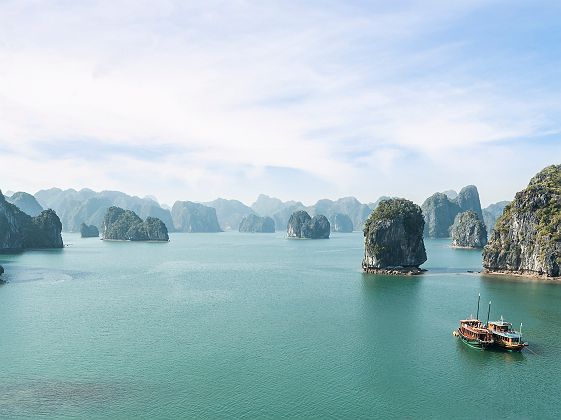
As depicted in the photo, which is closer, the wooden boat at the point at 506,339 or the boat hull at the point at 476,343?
the wooden boat at the point at 506,339

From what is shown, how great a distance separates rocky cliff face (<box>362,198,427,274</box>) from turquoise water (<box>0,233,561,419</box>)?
1054 inches

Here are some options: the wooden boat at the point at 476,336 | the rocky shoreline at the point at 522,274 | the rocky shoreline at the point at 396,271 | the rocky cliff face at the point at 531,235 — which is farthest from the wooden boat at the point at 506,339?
the rocky cliff face at the point at 531,235

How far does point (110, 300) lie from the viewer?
102 metres

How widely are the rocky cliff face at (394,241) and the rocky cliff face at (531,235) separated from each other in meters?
24.2

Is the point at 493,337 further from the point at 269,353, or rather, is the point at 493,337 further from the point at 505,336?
the point at 269,353

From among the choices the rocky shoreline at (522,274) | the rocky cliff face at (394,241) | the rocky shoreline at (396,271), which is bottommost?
the rocky shoreline at (396,271)

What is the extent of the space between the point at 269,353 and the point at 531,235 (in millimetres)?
110812

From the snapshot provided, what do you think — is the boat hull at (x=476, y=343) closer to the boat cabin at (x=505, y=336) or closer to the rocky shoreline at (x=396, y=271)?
the boat cabin at (x=505, y=336)

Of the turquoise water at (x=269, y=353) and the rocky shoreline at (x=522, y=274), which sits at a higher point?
the rocky shoreline at (x=522, y=274)

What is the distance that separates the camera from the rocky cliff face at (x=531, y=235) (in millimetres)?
133375

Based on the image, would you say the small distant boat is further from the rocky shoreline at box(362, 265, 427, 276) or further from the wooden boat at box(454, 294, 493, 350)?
the rocky shoreline at box(362, 265, 427, 276)

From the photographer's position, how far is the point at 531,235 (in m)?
142

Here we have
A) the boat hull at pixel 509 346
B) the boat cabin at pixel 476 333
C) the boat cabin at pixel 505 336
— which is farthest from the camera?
the boat cabin at pixel 476 333

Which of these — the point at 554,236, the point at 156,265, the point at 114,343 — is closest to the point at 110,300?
the point at 114,343
